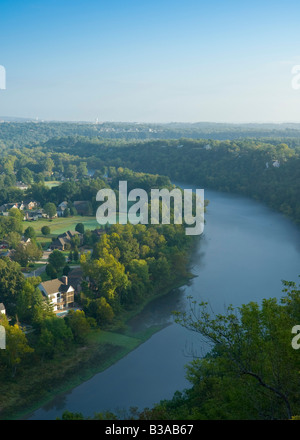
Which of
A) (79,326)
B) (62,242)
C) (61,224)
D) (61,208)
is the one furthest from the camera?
→ (61,208)

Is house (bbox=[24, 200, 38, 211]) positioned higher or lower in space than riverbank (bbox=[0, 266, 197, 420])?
higher

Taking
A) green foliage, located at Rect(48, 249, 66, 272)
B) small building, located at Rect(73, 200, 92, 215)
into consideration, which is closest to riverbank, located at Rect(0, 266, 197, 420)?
green foliage, located at Rect(48, 249, 66, 272)

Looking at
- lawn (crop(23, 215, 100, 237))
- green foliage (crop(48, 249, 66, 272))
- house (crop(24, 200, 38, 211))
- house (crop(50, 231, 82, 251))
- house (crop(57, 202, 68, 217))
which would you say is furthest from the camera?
house (crop(24, 200, 38, 211))

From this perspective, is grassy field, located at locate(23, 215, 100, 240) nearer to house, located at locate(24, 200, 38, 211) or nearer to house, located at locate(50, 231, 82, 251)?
house, located at locate(50, 231, 82, 251)

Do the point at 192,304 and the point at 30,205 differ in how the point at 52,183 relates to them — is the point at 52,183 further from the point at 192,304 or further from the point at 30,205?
the point at 192,304

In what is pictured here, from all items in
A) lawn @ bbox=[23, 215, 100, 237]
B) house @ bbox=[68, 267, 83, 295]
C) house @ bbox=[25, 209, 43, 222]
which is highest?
house @ bbox=[25, 209, 43, 222]

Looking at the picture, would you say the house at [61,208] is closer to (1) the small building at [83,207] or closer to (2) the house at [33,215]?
(1) the small building at [83,207]

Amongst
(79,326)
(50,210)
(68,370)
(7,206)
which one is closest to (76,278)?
(79,326)
